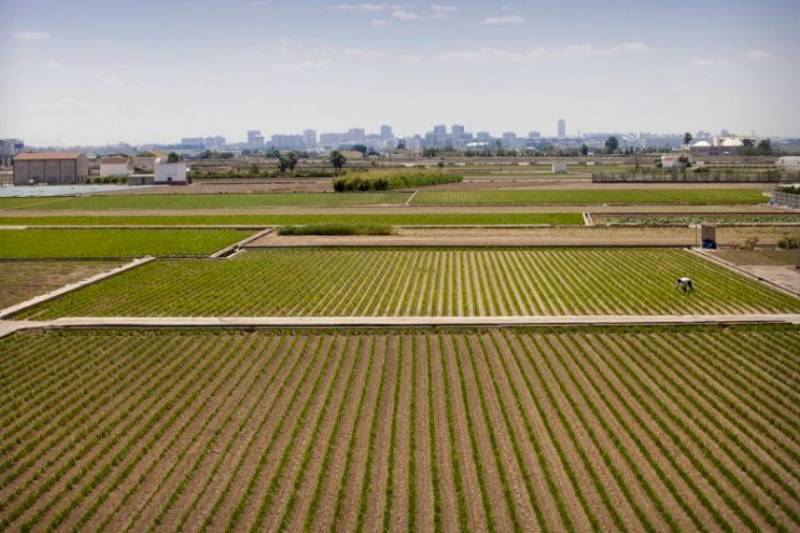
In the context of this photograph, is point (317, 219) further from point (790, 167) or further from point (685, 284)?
point (790, 167)

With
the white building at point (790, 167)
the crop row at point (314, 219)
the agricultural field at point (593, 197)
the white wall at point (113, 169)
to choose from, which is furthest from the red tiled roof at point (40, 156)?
the white building at point (790, 167)

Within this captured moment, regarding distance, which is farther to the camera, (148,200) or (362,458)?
(148,200)

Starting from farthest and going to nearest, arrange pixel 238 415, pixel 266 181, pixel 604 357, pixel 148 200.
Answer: pixel 266 181 → pixel 148 200 → pixel 604 357 → pixel 238 415

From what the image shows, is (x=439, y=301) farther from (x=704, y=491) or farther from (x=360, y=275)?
(x=704, y=491)

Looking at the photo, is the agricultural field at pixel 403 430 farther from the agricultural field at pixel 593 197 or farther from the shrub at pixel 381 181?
the shrub at pixel 381 181

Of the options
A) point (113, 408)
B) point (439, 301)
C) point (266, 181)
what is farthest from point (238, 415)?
point (266, 181)

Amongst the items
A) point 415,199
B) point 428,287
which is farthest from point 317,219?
point 428,287

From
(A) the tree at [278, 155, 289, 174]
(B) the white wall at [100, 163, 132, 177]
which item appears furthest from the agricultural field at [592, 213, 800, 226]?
(B) the white wall at [100, 163, 132, 177]

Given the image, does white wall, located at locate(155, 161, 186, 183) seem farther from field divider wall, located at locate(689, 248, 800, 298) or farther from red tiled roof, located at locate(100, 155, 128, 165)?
field divider wall, located at locate(689, 248, 800, 298)
